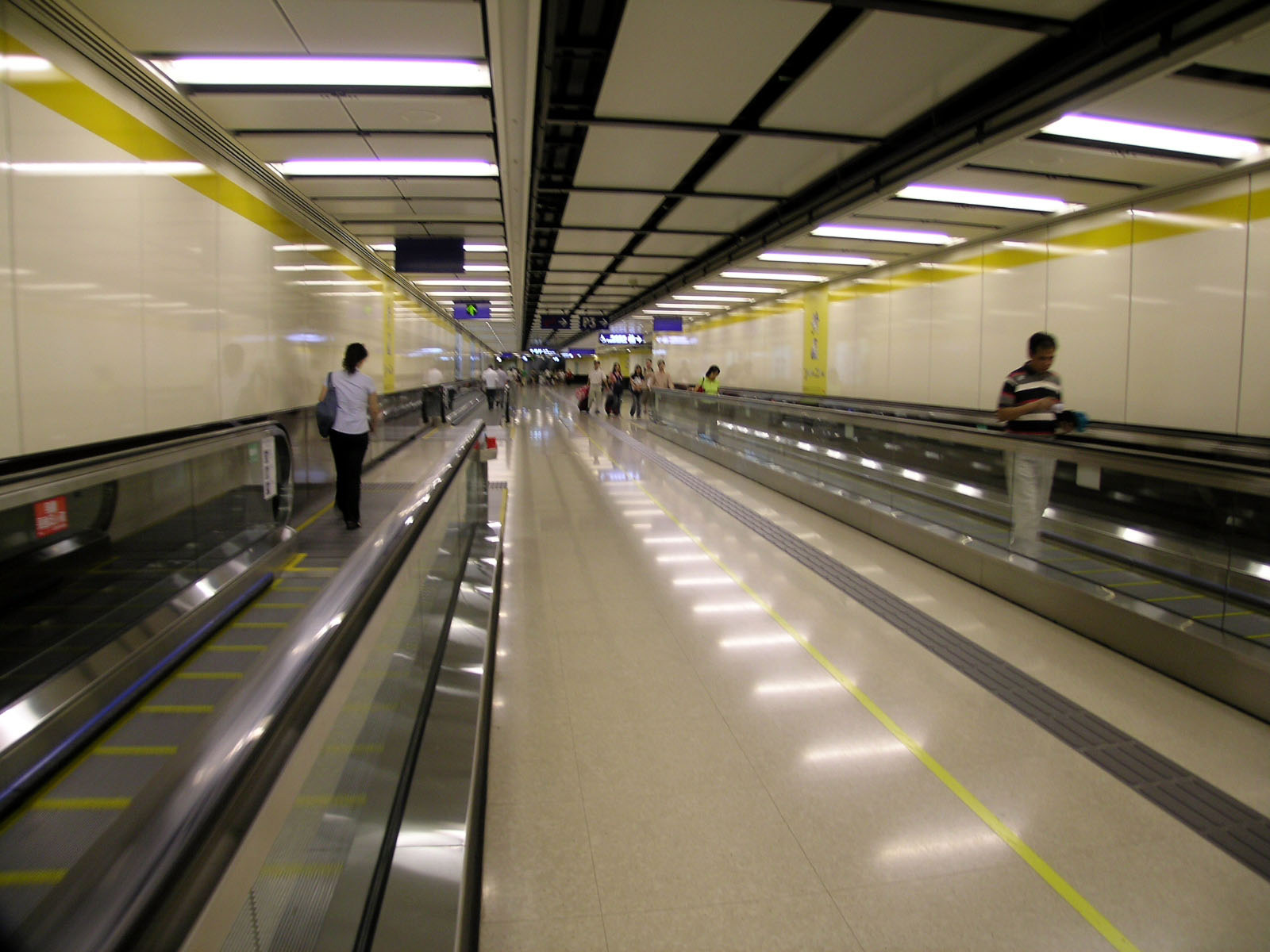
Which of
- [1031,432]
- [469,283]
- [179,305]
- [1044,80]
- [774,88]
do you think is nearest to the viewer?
[1044,80]

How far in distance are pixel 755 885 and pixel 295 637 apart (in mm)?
1851

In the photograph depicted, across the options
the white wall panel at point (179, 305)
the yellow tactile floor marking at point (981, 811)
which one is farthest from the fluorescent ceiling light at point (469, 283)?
the yellow tactile floor marking at point (981, 811)

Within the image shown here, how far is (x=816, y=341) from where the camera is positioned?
62.6 feet

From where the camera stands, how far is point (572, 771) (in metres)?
3.24

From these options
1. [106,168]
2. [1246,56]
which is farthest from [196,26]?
[1246,56]

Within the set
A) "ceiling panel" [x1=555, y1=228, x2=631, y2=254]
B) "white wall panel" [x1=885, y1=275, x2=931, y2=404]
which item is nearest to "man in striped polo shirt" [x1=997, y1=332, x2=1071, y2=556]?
"ceiling panel" [x1=555, y1=228, x2=631, y2=254]

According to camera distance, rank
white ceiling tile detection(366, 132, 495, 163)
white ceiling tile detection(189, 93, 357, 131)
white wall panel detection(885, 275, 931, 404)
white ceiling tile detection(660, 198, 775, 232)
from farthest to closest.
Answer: white wall panel detection(885, 275, 931, 404) < white ceiling tile detection(660, 198, 775, 232) < white ceiling tile detection(366, 132, 495, 163) < white ceiling tile detection(189, 93, 357, 131)

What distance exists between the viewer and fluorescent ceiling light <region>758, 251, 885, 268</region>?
46.6 ft

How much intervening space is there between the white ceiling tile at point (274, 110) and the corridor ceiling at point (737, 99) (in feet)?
0.10

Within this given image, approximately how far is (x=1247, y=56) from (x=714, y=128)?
4.14 m

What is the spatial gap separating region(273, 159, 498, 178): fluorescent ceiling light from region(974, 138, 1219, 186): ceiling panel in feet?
17.7

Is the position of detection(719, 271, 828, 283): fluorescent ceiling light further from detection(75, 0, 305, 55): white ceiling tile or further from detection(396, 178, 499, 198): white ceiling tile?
detection(75, 0, 305, 55): white ceiling tile

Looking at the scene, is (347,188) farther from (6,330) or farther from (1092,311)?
(1092,311)

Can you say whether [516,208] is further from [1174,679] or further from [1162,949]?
[1162,949]
